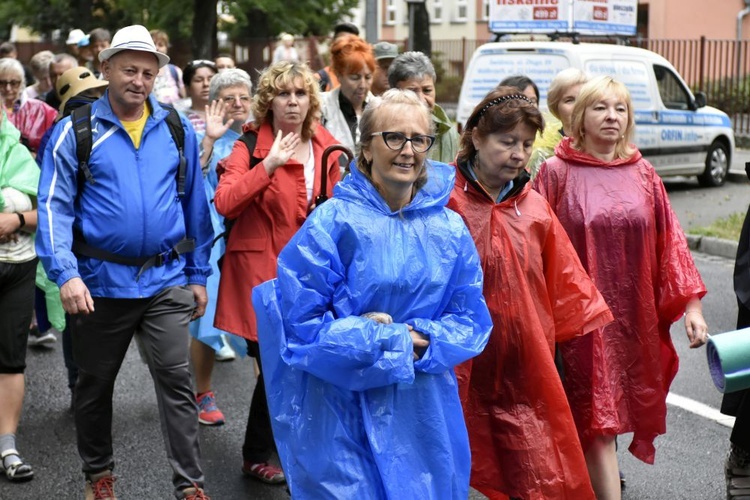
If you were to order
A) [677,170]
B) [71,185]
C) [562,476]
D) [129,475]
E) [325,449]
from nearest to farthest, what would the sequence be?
[325,449]
[562,476]
[71,185]
[129,475]
[677,170]

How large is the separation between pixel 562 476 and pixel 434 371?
887 mm

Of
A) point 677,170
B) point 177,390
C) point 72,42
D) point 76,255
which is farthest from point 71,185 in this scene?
point 677,170

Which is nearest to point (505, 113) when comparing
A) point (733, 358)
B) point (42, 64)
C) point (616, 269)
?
point (616, 269)

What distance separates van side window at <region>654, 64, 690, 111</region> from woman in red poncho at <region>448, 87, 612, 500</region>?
1242 centimetres

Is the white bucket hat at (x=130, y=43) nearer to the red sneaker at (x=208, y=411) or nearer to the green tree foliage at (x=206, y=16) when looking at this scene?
the red sneaker at (x=208, y=411)

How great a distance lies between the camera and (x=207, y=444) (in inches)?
248

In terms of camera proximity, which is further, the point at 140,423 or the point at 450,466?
the point at 140,423

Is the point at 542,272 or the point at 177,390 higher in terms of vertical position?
the point at 542,272

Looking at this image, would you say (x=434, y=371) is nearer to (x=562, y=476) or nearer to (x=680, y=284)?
(x=562, y=476)

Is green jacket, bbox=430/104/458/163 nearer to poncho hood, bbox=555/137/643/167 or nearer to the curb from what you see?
poncho hood, bbox=555/137/643/167

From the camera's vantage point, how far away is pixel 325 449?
3693 mm

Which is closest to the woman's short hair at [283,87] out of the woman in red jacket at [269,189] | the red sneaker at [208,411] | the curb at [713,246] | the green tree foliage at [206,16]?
the woman in red jacket at [269,189]

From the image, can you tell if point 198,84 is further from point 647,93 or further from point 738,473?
point 647,93

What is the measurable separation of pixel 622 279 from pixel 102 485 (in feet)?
7.80
